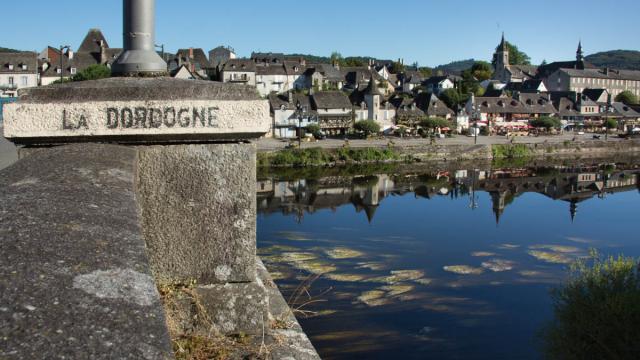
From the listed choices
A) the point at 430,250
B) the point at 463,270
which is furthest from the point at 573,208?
the point at 463,270

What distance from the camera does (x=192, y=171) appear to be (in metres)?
2.54

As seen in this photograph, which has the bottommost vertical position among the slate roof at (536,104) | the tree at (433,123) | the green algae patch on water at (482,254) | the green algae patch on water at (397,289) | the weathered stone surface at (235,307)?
the green algae patch on water at (397,289)

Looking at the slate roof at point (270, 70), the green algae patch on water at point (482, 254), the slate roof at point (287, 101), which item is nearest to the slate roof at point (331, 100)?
the slate roof at point (287, 101)

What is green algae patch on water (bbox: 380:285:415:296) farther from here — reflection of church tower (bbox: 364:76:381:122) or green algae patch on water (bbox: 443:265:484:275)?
reflection of church tower (bbox: 364:76:381:122)

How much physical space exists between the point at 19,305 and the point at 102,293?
0.15 metres

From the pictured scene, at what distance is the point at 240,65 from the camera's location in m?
75.1

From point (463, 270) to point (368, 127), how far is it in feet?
133

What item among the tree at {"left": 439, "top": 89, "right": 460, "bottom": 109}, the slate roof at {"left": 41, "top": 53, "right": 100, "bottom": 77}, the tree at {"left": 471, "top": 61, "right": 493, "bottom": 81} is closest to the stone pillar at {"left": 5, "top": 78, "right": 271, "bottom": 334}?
the slate roof at {"left": 41, "top": 53, "right": 100, "bottom": 77}

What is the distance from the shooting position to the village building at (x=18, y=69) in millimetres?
58625

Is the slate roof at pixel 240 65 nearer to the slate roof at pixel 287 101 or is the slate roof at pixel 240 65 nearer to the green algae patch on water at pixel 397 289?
the slate roof at pixel 287 101

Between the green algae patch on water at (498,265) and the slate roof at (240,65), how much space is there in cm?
5627

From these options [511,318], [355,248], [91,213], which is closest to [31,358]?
[91,213]

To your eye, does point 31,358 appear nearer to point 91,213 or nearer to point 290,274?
point 91,213

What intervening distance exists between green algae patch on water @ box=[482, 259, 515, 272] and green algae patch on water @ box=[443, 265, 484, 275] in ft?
1.62
